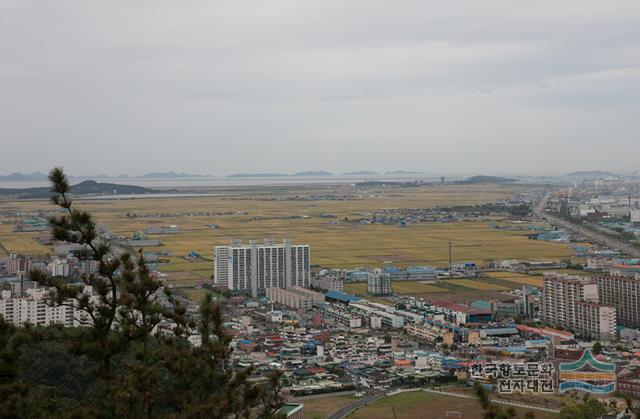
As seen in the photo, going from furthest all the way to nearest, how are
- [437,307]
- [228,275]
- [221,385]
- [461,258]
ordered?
[461,258]
[228,275]
[437,307]
[221,385]

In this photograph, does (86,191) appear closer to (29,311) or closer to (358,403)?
(29,311)

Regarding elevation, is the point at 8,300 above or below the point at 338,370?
above

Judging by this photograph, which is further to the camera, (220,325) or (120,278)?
(220,325)

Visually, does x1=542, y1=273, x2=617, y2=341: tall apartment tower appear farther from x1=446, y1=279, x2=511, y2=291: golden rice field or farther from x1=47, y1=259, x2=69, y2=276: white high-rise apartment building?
x1=47, y1=259, x2=69, y2=276: white high-rise apartment building

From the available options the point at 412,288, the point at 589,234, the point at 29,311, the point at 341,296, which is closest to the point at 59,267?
the point at 29,311

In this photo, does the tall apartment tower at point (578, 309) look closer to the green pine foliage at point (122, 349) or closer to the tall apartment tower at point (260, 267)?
the tall apartment tower at point (260, 267)

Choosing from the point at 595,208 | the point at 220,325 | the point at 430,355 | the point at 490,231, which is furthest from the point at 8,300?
the point at 595,208

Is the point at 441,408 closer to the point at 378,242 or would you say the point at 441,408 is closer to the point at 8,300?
the point at 8,300

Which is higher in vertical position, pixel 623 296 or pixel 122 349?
pixel 122 349
